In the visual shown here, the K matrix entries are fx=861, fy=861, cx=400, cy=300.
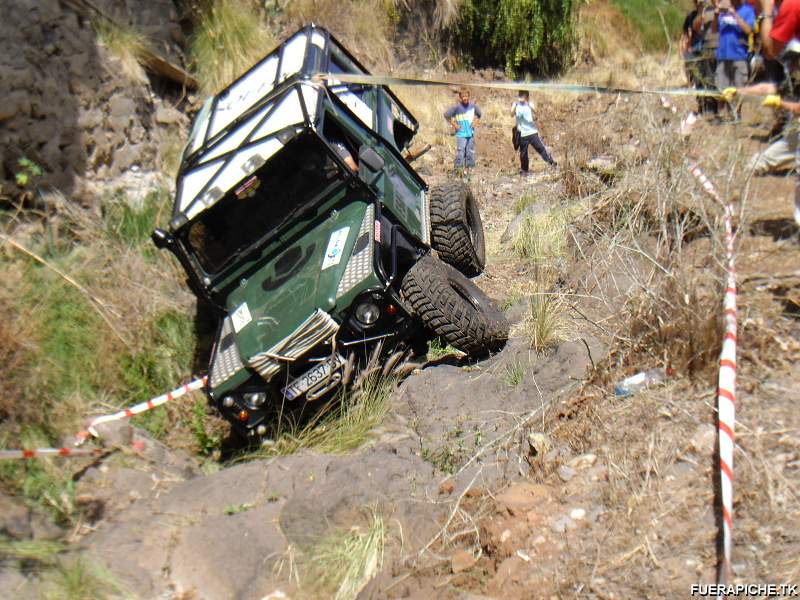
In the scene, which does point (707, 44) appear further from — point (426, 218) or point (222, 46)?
point (222, 46)

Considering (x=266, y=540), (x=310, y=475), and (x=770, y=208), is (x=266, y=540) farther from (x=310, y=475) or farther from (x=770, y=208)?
(x=770, y=208)

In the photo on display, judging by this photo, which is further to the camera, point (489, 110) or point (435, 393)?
point (489, 110)

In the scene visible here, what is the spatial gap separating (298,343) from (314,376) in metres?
0.25

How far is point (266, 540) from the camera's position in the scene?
14.8 ft

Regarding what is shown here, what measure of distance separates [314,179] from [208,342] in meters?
2.02

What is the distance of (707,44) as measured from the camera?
9.32m

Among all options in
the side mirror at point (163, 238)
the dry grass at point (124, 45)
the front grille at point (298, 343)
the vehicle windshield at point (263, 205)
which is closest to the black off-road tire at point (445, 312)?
the front grille at point (298, 343)

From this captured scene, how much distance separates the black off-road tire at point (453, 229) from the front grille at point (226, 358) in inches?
80.0

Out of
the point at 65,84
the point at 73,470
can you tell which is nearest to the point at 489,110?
the point at 65,84

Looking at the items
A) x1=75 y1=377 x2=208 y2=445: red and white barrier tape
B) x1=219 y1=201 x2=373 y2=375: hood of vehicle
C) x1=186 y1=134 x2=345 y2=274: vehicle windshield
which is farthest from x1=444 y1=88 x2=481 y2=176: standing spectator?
x1=75 y1=377 x2=208 y2=445: red and white barrier tape

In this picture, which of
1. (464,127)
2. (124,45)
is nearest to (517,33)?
(464,127)

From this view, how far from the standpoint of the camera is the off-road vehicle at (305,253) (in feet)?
18.5

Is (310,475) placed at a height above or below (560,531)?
below

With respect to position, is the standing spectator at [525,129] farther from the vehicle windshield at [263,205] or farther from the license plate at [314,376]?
the license plate at [314,376]
